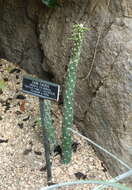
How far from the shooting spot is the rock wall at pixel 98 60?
6.17 ft

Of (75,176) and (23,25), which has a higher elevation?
(23,25)

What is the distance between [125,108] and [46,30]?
94 cm

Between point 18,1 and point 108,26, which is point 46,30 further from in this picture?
point 108,26

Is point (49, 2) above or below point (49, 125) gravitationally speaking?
above

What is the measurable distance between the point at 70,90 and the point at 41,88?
0.18 meters

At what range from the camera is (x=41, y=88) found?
5.85ft

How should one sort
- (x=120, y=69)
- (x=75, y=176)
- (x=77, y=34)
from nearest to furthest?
(x=77, y=34) → (x=120, y=69) → (x=75, y=176)

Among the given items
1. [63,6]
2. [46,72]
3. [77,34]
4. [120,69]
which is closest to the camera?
[77,34]

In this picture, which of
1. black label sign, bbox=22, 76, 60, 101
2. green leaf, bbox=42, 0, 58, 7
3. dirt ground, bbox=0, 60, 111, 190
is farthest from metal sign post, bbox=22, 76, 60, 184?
green leaf, bbox=42, 0, 58, 7

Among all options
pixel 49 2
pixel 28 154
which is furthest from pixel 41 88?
pixel 49 2

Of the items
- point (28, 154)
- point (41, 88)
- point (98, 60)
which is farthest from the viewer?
point (28, 154)

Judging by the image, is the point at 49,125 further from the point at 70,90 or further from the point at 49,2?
the point at 49,2

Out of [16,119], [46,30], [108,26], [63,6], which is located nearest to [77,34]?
[108,26]

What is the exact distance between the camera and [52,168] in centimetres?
213
